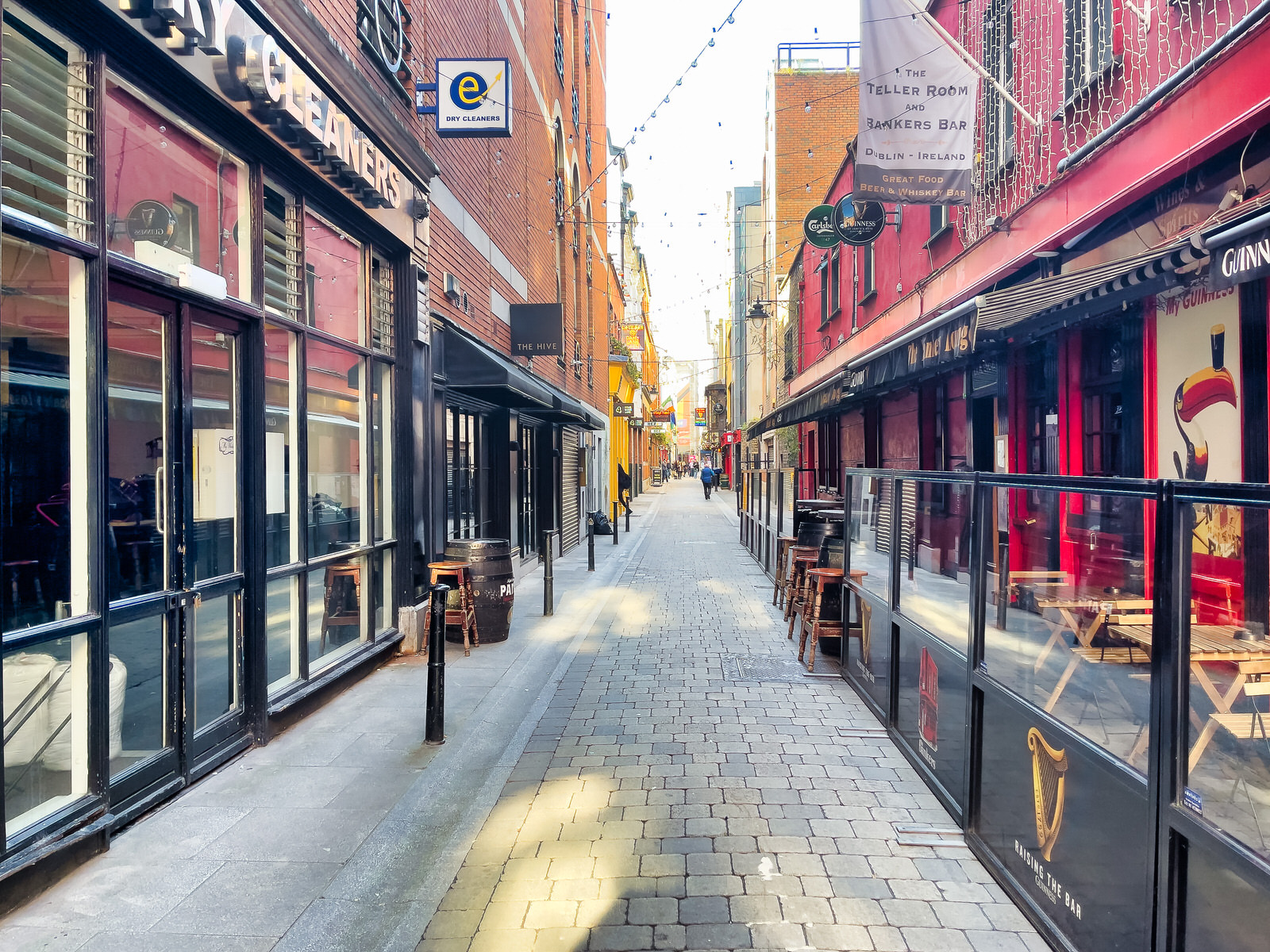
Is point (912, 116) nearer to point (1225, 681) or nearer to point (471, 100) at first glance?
point (471, 100)

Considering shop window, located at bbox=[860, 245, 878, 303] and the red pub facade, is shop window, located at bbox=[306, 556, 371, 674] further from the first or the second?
shop window, located at bbox=[860, 245, 878, 303]

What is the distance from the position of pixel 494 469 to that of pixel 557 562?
3.94 metres

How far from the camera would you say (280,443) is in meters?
5.51

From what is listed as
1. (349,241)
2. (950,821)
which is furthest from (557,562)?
(950,821)

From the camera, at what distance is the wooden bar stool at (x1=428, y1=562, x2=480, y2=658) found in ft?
24.7

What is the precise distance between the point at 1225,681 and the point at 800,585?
5.52 m

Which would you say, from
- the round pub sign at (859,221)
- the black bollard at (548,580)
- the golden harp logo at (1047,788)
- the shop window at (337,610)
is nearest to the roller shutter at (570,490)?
the black bollard at (548,580)

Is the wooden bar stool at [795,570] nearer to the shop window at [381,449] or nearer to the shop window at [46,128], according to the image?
the shop window at [381,449]

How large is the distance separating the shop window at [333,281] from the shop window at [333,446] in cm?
20

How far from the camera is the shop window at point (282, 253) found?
17.9 ft

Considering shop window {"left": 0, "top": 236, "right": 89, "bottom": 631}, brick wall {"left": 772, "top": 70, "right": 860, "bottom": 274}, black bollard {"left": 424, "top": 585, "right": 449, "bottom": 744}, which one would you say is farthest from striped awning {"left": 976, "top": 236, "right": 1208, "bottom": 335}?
brick wall {"left": 772, "top": 70, "right": 860, "bottom": 274}

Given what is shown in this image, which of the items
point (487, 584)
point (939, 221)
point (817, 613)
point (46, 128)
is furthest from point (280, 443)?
point (939, 221)

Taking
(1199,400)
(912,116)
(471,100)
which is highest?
(471,100)

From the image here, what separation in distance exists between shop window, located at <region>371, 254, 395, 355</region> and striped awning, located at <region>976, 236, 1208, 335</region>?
17.5ft
